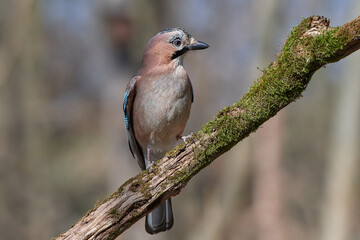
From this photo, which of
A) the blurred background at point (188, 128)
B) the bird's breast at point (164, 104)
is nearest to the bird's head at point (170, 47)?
the bird's breast at point (164, 104)

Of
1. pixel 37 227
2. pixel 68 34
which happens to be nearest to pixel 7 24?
pixel 68 34

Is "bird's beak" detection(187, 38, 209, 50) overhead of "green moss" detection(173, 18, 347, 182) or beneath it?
overhead

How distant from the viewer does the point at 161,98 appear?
242 inches

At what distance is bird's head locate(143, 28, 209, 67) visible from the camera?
6.34 meters

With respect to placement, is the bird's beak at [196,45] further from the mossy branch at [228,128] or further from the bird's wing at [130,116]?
the mossy branch at [228,128]

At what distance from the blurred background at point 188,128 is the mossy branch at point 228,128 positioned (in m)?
4.64

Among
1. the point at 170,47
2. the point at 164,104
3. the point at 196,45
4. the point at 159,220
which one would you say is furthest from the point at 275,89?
the point at 159,220

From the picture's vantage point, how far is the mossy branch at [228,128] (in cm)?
410

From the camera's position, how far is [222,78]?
13148mm

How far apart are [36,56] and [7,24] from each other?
4.63 ft

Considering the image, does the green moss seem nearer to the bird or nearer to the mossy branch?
the mossy branch

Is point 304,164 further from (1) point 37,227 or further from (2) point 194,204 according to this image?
(1) point 37,227

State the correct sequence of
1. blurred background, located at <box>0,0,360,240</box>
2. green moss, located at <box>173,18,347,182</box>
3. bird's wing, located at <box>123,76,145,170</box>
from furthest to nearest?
1. blurred background, located at <box>0,0,360,240</box>
2. bird's wing, located at <box>123,76,145,170</box>
3. green moss, located at <box>173,18,347,182</box>

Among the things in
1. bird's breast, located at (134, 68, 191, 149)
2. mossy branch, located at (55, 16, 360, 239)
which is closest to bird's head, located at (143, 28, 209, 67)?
bird's breast, located at (134, 68, 191, 149)
